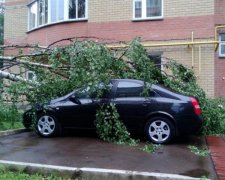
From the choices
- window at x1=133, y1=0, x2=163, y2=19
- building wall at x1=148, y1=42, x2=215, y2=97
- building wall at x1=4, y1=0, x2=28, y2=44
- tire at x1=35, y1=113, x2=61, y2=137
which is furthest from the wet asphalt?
building wall at x1=4, y1=0, x2=28, y2=44

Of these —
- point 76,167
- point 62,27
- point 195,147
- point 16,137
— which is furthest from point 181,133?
point 62,27

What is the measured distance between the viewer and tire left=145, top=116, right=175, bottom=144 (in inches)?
344

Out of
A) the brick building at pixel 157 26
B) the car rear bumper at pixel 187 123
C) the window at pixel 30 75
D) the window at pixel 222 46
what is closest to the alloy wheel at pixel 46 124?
the window at pixel 30 75

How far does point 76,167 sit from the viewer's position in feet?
20.9

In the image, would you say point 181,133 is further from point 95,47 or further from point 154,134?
point 95,47

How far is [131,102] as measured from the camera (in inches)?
356

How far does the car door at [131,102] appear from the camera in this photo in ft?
29.3

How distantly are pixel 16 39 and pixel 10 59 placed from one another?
10.9 meters

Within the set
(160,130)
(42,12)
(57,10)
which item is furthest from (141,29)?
(160,130)

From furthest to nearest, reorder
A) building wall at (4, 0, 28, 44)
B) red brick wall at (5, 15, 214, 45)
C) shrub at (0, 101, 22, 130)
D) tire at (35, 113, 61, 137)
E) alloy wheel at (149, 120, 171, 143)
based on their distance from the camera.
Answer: building wall at (4, 0, 28, 44) < red brick wall at (5, 15, 214, 45) < shrub at (0, 101, 22, 130) < tire at (35, 113, 61, 137) < alloy wheel at (149, 120, 171, 143)

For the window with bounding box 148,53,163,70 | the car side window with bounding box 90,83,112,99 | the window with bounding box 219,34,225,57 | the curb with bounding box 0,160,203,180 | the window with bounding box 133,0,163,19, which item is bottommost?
the curb with bounding box 0,160,203,180

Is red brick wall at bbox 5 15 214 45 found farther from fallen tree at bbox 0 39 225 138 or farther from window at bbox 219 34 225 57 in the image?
fallen tree at bbox 0 39 225 138

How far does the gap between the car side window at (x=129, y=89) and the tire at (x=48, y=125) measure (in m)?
1.75

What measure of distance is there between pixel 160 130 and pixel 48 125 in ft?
9.31
